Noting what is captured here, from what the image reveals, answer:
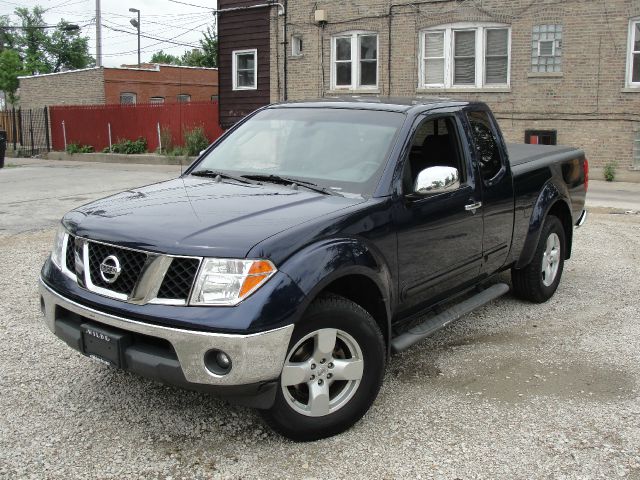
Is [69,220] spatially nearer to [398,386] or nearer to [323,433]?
[323,433]

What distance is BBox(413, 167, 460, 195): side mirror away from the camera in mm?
4125

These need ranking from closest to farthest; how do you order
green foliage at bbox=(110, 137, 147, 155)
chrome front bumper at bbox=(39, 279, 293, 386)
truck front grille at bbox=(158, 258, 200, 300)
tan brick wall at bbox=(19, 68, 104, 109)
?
chrome front bumper at bbox=(39, 279, 293, 386), truck front grille at bbox=(158, 258, 200, 300), green foliage at bbox=(110, 137, 147, 155), tan brick wall at bbox=(19, 68, 104, 109)

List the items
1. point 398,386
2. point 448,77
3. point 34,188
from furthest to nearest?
point 448,77 → point 34,188 → point 398,386

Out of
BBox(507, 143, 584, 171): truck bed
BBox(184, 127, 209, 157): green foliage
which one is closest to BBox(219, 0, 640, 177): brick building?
BBox(184, 127, 209, 157): green foliage

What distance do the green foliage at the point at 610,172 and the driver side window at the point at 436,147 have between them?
12.9 meters

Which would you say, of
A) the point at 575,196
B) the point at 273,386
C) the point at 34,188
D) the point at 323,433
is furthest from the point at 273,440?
the point at 34,188

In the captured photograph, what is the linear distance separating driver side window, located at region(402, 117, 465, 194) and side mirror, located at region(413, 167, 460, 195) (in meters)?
0.34

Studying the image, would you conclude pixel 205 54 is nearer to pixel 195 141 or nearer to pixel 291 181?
pixel 195 141

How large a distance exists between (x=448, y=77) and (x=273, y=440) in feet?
54.3

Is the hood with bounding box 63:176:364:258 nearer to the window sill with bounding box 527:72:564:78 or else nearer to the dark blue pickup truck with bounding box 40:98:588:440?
the dark blue pickup truck with bounding box 40:98:588:440

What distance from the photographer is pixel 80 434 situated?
3656mm

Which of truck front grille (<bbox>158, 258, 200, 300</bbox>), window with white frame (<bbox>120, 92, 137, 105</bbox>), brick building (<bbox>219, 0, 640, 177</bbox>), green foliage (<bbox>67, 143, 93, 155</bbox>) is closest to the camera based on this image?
truck front grille (<bbox>158, 258, 200, 300</bbox>)

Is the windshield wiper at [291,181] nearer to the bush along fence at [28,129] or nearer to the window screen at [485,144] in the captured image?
the window screen at [485,144]

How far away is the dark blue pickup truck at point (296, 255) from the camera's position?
317 cm
